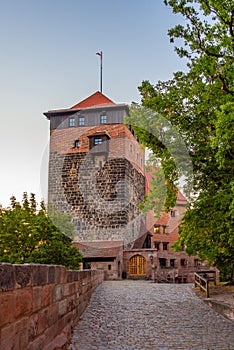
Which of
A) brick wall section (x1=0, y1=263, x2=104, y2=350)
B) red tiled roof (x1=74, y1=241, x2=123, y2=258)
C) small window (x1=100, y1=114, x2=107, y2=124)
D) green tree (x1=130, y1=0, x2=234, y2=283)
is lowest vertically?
brick wall section (x1=0, y1=263, x2=104, y2=350)

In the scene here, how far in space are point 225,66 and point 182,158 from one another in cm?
360

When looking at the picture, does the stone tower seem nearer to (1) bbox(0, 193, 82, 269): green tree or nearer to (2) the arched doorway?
(2) the arched doorway

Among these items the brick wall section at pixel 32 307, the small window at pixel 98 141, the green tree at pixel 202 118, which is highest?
the small window at pixel 98 141

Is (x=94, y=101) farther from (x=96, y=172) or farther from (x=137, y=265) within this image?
(x=137, y=265)

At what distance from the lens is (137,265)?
39531mm

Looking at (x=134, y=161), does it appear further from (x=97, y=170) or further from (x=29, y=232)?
(x=29, y=232)

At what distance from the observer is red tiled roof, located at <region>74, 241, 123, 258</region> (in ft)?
120

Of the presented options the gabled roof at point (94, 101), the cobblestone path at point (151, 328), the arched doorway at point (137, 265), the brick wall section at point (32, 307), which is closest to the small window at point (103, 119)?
the gabled roof at point (94, 101)

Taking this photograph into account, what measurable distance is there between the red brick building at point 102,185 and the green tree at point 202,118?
2098 cm

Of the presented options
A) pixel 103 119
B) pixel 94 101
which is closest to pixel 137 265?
pixel 103 119

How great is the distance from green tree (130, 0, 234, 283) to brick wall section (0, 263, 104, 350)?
7.01 m

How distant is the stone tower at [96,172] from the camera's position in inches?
1475

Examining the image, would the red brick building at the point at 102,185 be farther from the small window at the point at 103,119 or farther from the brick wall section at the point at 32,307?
the brick wall section at the point at 32,307

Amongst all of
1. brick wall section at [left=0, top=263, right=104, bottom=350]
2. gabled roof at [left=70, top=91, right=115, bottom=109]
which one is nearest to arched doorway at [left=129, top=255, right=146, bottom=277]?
gabled roof at [left=70, top=91, right=115, bottom=109]
